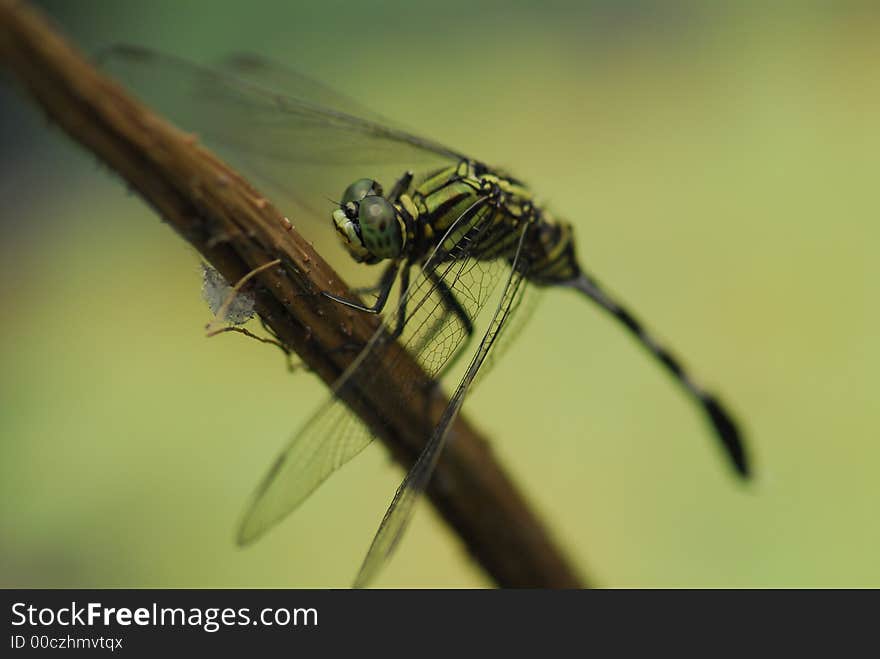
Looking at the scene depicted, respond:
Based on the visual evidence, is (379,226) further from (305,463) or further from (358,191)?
(305,463)

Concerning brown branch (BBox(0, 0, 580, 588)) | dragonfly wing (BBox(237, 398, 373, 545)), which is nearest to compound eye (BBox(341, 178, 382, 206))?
brown branch (BBox(0, 0, 580, 588))

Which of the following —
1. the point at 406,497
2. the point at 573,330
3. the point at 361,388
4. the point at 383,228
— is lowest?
the point at 573,330

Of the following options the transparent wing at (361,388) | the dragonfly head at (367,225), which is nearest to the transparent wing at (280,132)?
the dragonfly head at (367,225)

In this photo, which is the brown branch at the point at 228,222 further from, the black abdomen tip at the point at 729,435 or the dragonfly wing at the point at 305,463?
the black abdomen tip at the point at 729,435

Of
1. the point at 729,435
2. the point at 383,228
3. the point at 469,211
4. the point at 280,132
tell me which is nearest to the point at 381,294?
the point at 383,228

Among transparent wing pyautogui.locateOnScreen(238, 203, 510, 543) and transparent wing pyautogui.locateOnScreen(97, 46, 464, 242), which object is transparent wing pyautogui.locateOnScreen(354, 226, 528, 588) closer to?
transparent wing pyautogui.locateOnScreen(238, 203, 510, 543)

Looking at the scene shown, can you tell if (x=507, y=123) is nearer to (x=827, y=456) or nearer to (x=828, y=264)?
(x=828, y=264)
